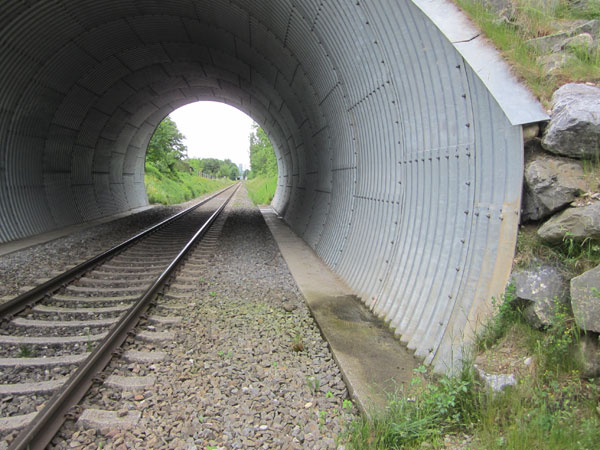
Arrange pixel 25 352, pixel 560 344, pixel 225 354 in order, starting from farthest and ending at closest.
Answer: pixel 225 354 < pixel 25 352 < pixel 560 344

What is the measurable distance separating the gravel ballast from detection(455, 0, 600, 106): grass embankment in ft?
9.93

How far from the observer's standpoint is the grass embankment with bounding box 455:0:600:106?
3.38 metres

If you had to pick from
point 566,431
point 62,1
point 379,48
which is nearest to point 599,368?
point 566,431

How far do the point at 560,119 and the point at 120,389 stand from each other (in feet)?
13.4

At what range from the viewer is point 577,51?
3594 millimetres

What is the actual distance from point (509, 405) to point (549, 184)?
1563 millimetres

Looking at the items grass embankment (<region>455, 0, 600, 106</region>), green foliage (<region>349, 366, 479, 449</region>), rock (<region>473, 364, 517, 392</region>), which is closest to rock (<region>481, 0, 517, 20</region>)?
grass embankment (<region>455, 0, 600, 106</region>)

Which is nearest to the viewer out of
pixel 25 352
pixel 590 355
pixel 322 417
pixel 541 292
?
pixel 590 355

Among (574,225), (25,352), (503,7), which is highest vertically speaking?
(503,7)

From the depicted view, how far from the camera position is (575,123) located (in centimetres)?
301

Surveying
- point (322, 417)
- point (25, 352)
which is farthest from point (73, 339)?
point (322, 417)

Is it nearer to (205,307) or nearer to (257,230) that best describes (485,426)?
(205,307)

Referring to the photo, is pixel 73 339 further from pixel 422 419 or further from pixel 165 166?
pixel 165 166

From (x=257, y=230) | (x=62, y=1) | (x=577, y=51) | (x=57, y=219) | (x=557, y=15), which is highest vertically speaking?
(x=62, y=1)
